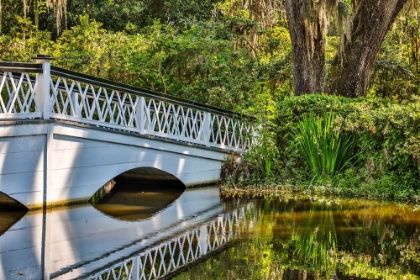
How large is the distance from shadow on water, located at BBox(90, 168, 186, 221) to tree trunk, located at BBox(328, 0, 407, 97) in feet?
17.2

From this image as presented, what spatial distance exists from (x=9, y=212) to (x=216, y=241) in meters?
4.17

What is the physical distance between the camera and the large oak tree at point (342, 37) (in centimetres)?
1788

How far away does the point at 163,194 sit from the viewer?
15.7 metres

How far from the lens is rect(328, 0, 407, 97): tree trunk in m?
18.2

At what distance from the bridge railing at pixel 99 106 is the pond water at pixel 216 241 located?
1699mm

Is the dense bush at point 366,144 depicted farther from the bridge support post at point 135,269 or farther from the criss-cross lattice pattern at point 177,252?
the bridge support post at point 135,269

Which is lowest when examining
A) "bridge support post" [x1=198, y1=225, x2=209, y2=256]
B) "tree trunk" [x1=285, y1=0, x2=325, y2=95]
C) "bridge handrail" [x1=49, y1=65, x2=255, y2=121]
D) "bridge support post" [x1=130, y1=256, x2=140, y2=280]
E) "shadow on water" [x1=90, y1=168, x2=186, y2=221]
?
"bridge support post" [x1=130, y1=256, x2=140, y2=280]

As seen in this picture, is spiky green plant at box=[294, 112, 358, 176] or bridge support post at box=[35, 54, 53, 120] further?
spiky green plant at box=[294, 112, 358, 176]

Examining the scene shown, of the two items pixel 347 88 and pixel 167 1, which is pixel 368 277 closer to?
pixel 347 88

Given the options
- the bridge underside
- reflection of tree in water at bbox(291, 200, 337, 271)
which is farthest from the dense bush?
the bridge underside

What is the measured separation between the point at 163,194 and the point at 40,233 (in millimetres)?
5615

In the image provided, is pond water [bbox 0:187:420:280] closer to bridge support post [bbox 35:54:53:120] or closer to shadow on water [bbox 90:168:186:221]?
shadow on water [bbox 90:168:186:221]

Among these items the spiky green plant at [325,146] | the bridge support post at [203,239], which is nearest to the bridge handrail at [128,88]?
the spiky green plant at [325,146]

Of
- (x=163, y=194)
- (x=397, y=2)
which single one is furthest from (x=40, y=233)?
(x=397, y=2)
